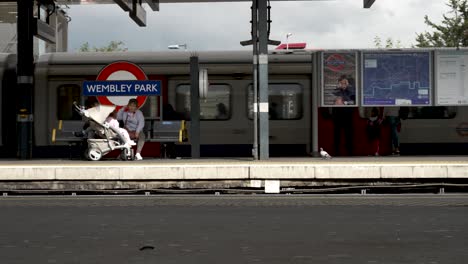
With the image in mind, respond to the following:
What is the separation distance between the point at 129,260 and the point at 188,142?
13554 mm

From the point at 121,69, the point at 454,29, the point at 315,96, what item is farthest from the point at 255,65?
the point at 454,29

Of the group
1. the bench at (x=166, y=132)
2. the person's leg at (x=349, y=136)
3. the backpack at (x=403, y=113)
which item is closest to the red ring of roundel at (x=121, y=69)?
the bench at (x=166, y=132)

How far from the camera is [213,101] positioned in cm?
2106

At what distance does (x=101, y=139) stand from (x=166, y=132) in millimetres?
2063

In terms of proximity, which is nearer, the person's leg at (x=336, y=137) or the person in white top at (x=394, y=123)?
the person in white top at (x=394, y=123)

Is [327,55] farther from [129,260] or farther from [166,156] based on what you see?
[129,260]

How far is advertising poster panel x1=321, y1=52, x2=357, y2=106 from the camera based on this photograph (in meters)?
18.7

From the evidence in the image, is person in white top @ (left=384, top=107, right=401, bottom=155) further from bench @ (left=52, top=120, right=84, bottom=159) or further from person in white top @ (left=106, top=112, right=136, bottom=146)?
bench @ (left=52, top=120, right=84, bottom=159)

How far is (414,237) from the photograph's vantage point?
8.45 m

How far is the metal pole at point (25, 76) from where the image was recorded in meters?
19.2

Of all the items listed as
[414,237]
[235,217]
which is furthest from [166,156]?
[414,237]

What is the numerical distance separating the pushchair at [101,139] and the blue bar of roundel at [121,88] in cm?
105

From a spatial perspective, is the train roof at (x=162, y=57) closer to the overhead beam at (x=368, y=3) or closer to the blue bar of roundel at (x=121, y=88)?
the blue bar of roundel at (x=121, y=88)

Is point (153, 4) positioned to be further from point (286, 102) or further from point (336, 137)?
point (336, 137)
